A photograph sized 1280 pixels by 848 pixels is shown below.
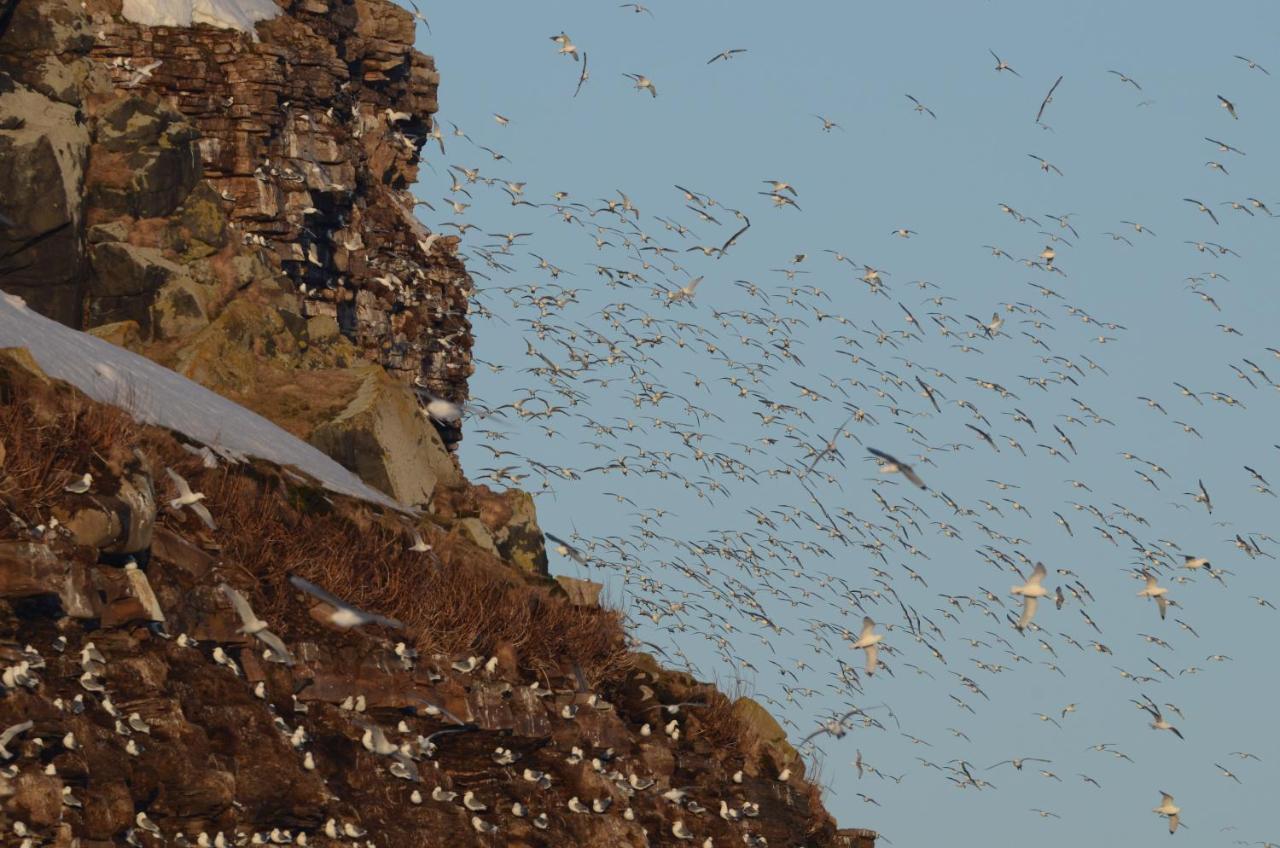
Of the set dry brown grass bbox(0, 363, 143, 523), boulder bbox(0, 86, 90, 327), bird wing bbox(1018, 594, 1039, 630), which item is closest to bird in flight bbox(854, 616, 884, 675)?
bird wing bbox(1018, 594, 1039, 630)

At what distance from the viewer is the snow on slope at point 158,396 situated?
30891 mm

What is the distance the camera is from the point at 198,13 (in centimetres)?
4644

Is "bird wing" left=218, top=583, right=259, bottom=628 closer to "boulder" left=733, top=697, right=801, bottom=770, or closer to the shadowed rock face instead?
the shadowed rock face

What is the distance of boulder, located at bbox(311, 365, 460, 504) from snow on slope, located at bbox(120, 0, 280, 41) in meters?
10.9

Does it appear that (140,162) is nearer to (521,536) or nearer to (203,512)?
(521,536)

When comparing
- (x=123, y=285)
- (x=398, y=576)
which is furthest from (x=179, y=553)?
(x=123, y=285)

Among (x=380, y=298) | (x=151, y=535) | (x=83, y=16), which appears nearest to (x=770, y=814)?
(x=151, y=535)

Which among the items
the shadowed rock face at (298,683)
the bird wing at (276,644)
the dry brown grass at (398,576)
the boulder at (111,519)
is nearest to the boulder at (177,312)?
the shadowed rock face at (298,683)

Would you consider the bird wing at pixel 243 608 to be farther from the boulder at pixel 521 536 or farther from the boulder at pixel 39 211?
the boulder at pixel 39 211

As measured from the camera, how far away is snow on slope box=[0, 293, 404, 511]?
101ft

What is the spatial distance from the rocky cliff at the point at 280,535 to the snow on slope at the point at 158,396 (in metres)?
1.39

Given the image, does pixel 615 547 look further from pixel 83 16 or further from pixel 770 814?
pixel 83 16

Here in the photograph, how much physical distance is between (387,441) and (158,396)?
6.68 m

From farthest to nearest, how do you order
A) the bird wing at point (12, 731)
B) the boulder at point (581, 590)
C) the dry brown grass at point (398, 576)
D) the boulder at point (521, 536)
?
the boulder at point (521, 536) → the boulder at point (581, 590) → the dry brown grass at point (398, 576) → the bird wing at point (12, 731)
